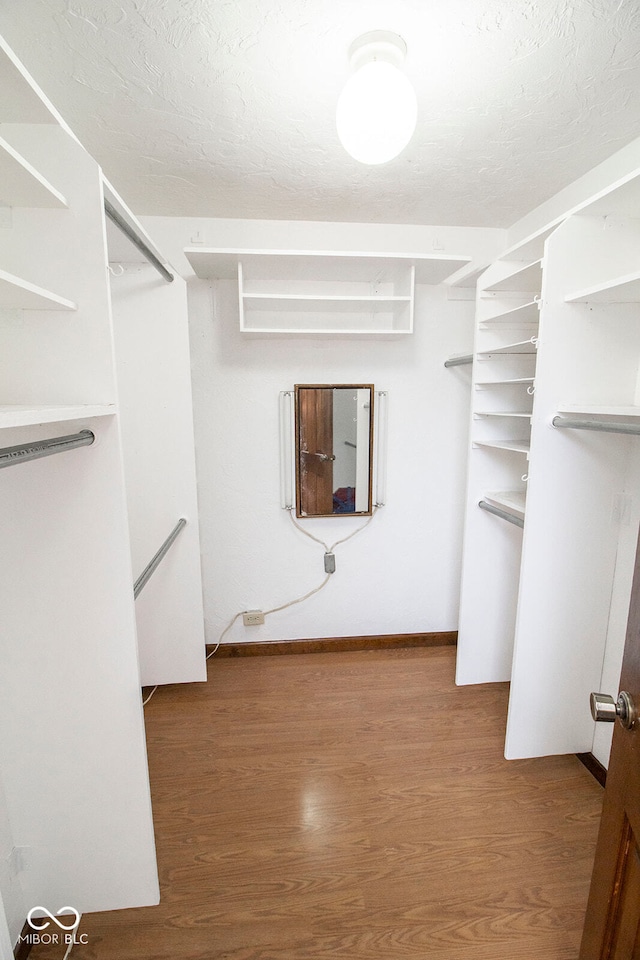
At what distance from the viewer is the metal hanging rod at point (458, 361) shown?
196cm

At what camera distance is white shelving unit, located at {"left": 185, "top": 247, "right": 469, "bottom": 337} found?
1694mm

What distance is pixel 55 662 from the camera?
1042 millimetres

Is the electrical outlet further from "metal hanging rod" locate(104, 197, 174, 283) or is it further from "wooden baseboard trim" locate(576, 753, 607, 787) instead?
"metal hanging rod" locate(104, 197, 174, 283)

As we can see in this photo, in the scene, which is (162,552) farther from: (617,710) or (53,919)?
(617,710)

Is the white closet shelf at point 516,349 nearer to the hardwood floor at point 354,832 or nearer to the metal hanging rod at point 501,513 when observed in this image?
the metal hanging rod at point 501,513

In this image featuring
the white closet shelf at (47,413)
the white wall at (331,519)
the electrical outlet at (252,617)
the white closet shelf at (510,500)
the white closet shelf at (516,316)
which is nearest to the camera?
the white closet shelf at (47,413)

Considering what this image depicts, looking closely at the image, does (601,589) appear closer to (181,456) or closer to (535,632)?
(535,632)

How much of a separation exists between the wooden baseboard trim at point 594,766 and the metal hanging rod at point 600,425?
1.36 m

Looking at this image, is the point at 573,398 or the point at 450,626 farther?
the point at 450,626

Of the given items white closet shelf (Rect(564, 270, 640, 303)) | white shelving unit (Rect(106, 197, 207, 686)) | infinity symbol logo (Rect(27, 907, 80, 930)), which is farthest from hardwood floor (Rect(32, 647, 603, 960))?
white closet shelf (Rect(564, 270, 640, 303))

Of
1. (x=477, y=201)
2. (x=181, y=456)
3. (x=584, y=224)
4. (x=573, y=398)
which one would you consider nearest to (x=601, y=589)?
(x=573, y=398)

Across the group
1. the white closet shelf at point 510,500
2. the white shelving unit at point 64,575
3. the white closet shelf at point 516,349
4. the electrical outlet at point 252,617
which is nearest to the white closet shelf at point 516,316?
the white closet shelf at point 516,349

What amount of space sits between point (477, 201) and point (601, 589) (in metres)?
1.73

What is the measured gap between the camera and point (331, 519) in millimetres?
2262
